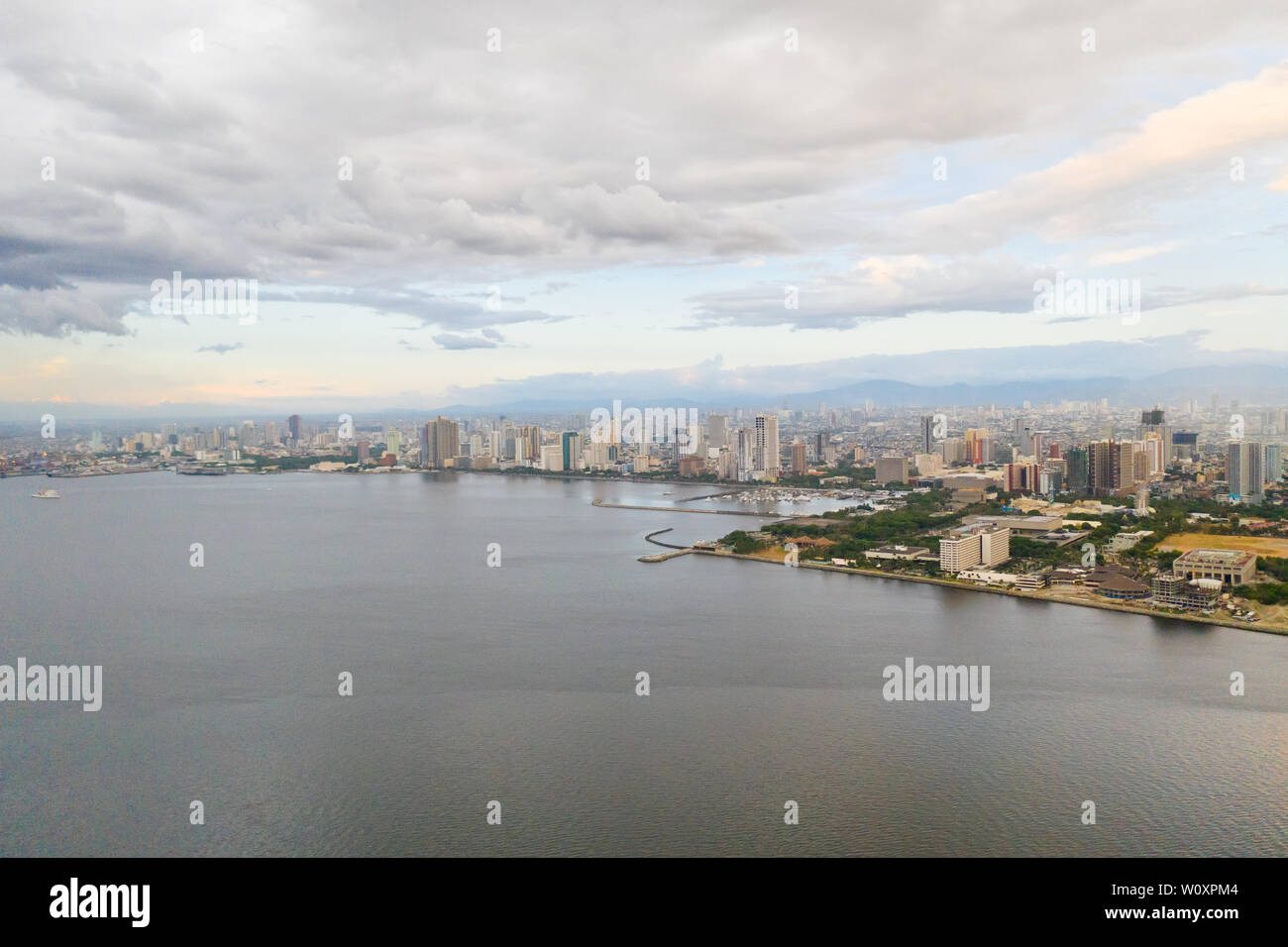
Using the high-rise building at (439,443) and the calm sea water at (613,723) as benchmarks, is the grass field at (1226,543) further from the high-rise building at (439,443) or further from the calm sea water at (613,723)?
the high-rise building at (439,443)

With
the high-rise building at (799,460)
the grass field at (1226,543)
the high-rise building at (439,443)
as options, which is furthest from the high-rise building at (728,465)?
the grass field at (1226,543)

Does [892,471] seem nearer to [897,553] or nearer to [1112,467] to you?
[1112,467]

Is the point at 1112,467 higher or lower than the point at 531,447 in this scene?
lower

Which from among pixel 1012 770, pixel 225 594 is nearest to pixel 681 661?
pixel 1012 770

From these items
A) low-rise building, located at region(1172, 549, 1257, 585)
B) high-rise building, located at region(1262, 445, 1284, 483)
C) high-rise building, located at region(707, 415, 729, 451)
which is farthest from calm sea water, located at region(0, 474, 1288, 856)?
high-rise building, located at region(707, 415, 729, 451)

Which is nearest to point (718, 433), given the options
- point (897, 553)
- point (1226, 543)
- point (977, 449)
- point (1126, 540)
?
point (977, 449)

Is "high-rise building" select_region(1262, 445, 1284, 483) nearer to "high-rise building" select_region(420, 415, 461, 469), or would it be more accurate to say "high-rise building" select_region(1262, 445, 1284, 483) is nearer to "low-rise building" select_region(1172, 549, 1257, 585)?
"low-rise building" select_region(1172, 549, 1257, 585)

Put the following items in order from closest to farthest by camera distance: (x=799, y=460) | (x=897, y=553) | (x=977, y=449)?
1. (x=897, y=553)
2. (x=977, y=449)
3. (x=799, y=460)
